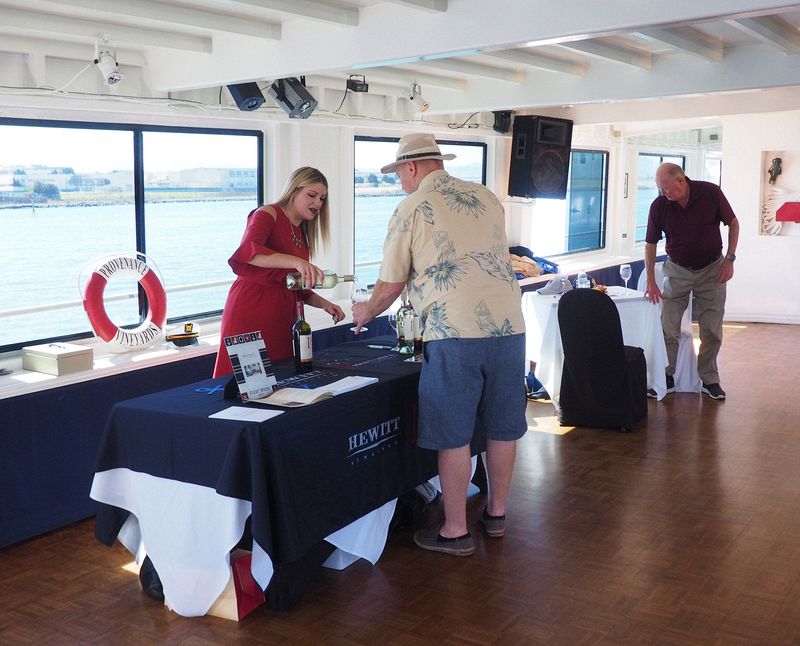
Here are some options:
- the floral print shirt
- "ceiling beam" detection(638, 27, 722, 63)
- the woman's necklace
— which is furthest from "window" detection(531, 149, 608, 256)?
the floral print shirt

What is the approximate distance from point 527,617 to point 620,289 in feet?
13.0

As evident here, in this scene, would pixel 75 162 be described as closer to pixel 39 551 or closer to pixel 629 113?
pixel 39 551

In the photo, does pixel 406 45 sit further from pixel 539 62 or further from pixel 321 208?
pixel 539 62

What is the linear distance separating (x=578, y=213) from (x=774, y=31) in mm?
6233

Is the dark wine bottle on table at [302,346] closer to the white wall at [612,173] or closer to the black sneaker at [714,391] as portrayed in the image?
the white wall at [612,173]

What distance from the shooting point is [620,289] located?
6.87 metres

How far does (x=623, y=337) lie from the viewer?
6496mm

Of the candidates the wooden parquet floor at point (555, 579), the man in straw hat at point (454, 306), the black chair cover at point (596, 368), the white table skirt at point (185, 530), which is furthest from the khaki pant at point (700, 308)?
the white table skirt at point (185, 530)

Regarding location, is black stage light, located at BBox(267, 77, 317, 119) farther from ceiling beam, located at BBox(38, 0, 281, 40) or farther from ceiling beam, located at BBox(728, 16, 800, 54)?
ceiling beam, located at BBox(728, 16, 800, 54)

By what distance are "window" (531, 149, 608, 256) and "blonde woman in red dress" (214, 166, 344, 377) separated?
6605mm

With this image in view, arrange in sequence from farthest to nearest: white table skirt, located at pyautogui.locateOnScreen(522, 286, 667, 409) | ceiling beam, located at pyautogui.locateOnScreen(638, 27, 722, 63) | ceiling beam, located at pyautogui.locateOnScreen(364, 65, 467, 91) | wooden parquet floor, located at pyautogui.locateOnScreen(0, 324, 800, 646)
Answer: white table skirt, located at pyautogui.locateOnScreen(522, 286, 667, 409) < ceiling beam, located at pyautogui.locateOnScreen(364, 65, 467, 91) < ceiling beam, located at pyautogui.locateOnScreen(638, 27, 722, 63) < wooden parquet floor, located at pyautogui.locateOnScreen(0, 324, 800, 646)

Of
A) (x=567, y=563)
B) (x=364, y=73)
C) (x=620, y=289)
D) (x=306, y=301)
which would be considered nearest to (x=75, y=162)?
(x=364, y=73)

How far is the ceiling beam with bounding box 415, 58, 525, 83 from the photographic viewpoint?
5910mm

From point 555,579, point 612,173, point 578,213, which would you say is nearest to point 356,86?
point 555,579
